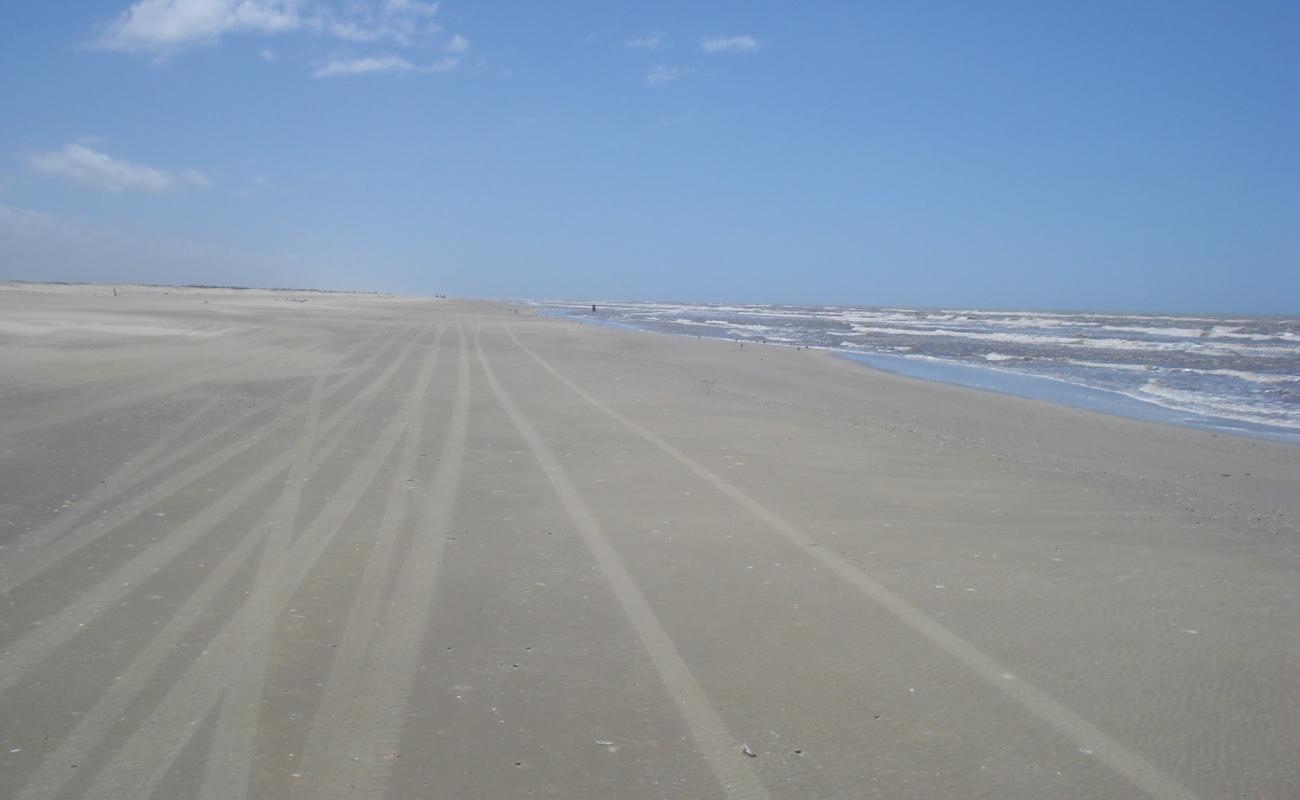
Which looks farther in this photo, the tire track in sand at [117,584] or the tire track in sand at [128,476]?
the tire track in sand at [128,476]

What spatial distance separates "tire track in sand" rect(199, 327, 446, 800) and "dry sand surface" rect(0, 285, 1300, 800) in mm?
18

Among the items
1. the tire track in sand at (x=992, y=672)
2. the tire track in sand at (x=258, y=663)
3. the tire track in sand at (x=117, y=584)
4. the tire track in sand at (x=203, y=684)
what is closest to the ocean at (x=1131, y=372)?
the tire track in sand at (x=992, y=672)

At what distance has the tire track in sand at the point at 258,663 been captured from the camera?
2971 mm

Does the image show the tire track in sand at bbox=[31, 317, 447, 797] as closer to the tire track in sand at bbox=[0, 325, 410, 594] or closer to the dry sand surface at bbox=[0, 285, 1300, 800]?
the dry sand surface at bbox=[0, 285, 1300, 800]

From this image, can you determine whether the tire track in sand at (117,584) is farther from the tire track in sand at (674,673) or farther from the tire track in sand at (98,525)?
the tire track in sand at (674,673)

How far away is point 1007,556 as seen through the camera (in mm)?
5980

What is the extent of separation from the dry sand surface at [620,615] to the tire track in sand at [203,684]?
0.02 meters

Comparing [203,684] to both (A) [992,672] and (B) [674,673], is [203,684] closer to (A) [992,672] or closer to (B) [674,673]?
(B) [674,673]

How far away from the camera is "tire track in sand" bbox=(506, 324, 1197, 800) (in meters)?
3.20

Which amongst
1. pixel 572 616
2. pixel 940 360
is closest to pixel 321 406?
pixel 572 616

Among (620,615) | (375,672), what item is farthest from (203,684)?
(620,615)

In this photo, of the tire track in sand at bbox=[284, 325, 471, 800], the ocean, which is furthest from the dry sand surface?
the ocean

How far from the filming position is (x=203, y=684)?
3.61 m

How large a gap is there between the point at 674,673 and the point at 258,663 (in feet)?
6.08
